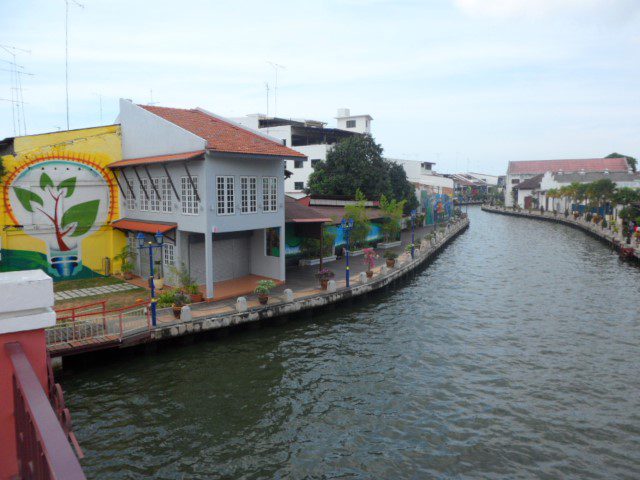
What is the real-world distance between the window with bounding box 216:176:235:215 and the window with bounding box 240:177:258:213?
63cm

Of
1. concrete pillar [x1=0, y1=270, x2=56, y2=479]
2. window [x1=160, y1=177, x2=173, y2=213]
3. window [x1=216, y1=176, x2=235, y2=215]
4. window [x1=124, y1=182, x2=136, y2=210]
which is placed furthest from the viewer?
window [x1=124, y1=182, x2=136, y2=210]

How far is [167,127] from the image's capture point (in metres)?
22.9

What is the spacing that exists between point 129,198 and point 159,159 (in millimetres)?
5468

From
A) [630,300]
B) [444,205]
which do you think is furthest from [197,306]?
[444,205]

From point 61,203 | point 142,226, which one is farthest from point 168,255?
point 61,203

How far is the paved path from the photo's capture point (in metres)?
21.6

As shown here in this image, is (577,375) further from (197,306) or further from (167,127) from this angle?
(167,127)

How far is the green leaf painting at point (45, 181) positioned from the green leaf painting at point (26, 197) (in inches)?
22.6

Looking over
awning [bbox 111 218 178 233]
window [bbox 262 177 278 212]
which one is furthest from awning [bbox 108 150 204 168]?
window [bbox 262 177 278 212]

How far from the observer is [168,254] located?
23797 mm

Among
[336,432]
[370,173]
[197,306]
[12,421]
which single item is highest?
[370,173]

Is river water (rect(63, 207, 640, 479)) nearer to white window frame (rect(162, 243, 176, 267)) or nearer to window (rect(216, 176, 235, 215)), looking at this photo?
window (rect(216, 176, 235, 215))

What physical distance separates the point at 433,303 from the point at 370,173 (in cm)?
2097

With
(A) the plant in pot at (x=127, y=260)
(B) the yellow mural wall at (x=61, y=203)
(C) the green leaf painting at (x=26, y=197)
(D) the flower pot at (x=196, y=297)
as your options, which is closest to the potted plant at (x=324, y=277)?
(D) the flower pot at (x=196, y=297)
